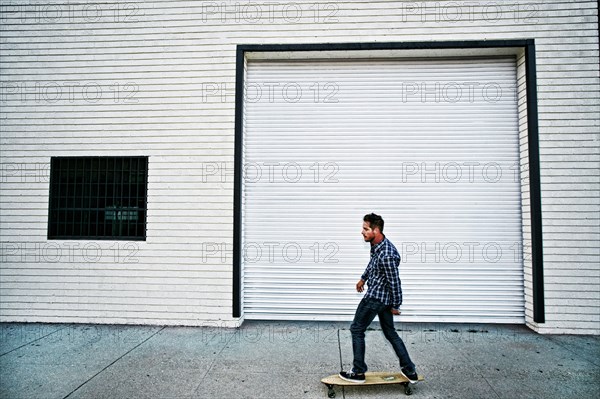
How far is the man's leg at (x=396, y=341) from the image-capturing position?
429 centimetres

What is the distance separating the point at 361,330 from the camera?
14.3 ft

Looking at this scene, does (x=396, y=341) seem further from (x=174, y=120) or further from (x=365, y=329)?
(x=174, y=120)

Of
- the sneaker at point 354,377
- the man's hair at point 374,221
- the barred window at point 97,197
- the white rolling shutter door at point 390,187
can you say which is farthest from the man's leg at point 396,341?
the barred window at point 97,197

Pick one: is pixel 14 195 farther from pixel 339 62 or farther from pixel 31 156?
pixel 339 62

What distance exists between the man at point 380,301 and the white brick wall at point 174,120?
3245mm

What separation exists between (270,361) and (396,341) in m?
1.94

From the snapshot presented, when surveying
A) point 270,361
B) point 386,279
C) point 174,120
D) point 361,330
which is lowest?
point 270,361

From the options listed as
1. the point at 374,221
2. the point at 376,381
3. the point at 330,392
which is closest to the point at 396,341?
the point at 376,381

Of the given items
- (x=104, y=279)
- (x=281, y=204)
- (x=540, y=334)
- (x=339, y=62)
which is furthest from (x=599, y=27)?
(x=104, y=279)

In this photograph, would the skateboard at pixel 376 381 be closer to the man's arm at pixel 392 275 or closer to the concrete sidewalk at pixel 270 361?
the concrete sidewalk at pixel 270 361

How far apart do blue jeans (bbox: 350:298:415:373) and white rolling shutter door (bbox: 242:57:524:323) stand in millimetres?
2730

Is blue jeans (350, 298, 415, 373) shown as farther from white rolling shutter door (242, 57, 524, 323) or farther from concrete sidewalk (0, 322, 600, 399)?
white rolling shutter door (242, 57, 524, 323)

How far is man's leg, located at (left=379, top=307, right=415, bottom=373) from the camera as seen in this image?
14.1 ft

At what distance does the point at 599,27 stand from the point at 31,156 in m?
11.3
